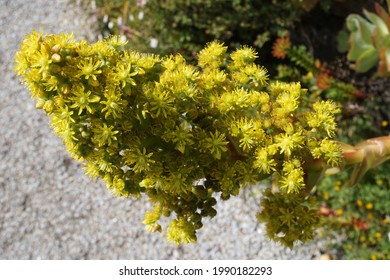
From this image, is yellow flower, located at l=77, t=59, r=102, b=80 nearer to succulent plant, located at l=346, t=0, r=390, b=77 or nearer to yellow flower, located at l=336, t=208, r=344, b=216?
succulent plant, located at l=346, t=0, r=390, b=77

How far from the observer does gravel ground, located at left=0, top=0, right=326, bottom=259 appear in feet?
9.13

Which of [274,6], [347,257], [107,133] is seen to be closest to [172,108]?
[107,133]

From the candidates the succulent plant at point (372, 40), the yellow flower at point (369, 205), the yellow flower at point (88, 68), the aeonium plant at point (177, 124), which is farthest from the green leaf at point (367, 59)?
the yellow flower at point (88, 68)

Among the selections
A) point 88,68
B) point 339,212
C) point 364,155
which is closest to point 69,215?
point 339,212

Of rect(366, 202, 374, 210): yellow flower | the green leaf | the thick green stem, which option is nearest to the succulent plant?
the green leaf

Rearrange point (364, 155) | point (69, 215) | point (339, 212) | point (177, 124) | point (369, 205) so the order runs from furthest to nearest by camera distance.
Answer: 1. point (69, 215)
2. point (339, 212)
3. point (369, 205)
4. point (364, 155)
5. point (177, 124)

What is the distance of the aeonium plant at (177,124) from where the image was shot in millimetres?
1007

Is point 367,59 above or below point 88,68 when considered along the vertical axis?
below

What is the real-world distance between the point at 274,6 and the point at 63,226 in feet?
5.93

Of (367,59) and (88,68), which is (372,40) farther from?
(88,68)

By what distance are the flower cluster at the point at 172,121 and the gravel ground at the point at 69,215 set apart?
1.51 meters

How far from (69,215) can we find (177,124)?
6.98 ft

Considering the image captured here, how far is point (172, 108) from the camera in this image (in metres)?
1.05

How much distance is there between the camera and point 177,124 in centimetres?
110
